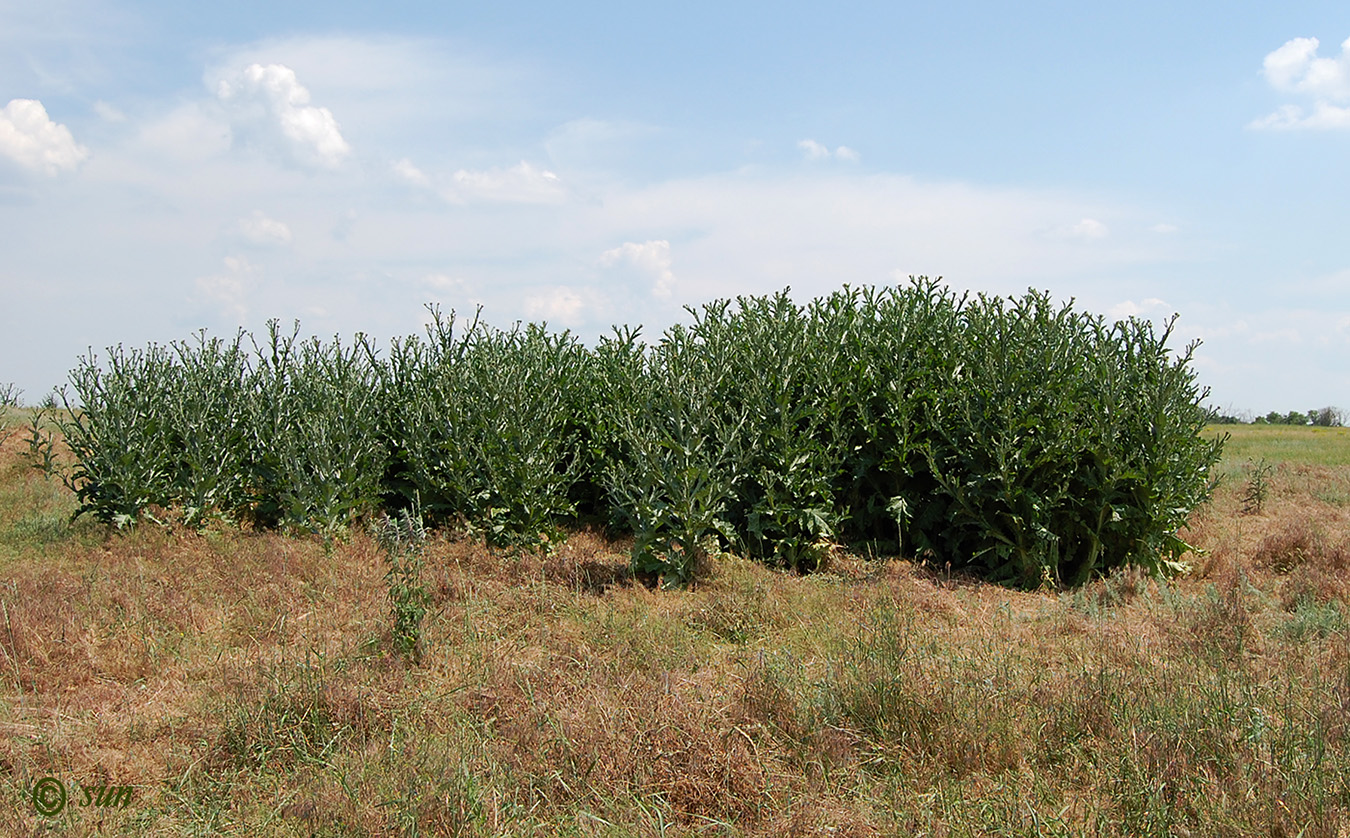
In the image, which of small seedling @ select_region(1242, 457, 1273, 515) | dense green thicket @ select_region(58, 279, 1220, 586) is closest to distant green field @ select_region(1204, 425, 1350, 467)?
small seedling @ select_region(1242, 457, 1273, 515)

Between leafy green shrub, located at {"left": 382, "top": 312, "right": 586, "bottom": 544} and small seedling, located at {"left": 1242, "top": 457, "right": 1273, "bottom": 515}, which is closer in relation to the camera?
leafy green shrub, located at {"left": 382, "top": 312, "right": 586, "bottom": 544}

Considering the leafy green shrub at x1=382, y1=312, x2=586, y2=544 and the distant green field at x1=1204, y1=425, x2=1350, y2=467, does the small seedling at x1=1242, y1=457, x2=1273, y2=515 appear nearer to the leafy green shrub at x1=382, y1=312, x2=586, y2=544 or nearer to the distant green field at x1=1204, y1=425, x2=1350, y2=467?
the distant green field at x1=1204, y1=425, x2=1350, y2=467

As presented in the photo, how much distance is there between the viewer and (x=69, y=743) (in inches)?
219

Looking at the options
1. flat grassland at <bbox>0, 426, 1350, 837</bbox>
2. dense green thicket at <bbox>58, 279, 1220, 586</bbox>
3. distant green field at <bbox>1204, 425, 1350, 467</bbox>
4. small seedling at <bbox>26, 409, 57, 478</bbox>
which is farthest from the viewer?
distant green field at <bbox>1204, 425, 1350, 467</bbox>

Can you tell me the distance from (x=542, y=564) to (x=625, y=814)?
502 cm

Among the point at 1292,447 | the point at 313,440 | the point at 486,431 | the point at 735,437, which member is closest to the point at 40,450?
the point at 313,440

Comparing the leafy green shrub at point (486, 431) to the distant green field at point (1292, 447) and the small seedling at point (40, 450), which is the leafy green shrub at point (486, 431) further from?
the distant green field at point (1292, 447)

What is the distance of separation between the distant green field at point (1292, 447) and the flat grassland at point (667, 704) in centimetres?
1509

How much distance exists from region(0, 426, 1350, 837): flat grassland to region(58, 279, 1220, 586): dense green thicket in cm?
79

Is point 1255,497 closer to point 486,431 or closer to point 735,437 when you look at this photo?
point 735,437

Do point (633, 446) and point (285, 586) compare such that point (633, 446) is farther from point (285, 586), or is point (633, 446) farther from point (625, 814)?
point (625, 814)

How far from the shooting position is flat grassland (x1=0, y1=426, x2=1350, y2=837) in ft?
15.1

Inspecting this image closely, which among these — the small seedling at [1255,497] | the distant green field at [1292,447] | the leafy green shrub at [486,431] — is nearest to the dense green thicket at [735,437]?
the leafy green shrub at [486,431]

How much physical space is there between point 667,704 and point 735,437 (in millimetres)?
3939
